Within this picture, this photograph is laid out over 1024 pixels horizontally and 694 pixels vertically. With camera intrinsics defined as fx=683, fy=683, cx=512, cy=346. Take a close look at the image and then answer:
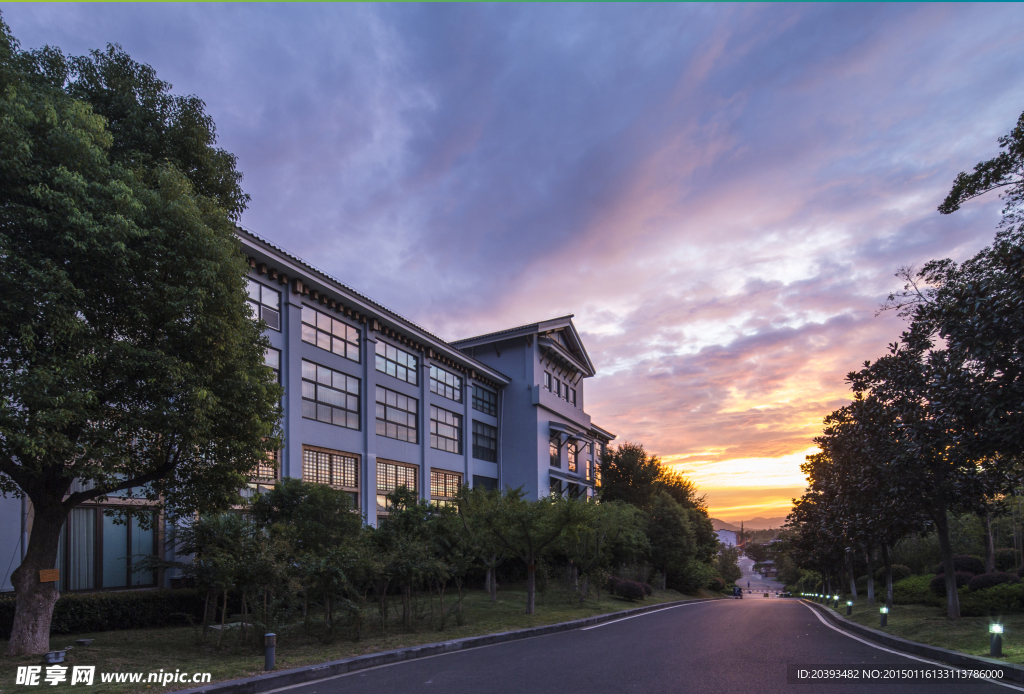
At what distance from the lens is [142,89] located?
46.8 ft

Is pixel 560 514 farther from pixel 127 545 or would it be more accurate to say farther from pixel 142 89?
pixel 142 89

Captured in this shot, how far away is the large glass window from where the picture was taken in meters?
36.0

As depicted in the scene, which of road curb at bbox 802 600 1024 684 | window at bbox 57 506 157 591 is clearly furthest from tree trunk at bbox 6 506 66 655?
road curb at bbox 802 600 1024 684

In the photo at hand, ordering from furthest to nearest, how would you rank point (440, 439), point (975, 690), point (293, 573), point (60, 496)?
point (440, 439)
point (293, 573)
point (60, 496)
point (975, 690)

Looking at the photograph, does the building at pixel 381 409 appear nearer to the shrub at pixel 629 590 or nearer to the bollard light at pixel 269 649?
the bollard light at pixel 269 649

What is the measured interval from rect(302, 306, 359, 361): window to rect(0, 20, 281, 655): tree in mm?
12978

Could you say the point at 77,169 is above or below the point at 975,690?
above

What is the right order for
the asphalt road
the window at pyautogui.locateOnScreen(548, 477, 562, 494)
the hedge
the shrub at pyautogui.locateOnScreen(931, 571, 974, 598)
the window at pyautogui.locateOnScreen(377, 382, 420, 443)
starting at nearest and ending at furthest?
1. the asphalt road
2. the hedge
3. the shrub at pyautogui.locateOnScreen(931, 571, 974, 598)
4. the window at pyautogui.locateOnScreen(377, 382, 420, 443)
5. the window at pyautogui.locateOnScreen(548, 477, 562, 494)

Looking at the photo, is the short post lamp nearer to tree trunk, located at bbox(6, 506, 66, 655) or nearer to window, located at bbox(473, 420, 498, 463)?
tree trunk, located at bbox(6, 506, 66, 655)

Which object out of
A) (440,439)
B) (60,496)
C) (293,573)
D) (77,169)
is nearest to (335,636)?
(293,573)

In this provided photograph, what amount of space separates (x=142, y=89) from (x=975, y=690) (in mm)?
17707

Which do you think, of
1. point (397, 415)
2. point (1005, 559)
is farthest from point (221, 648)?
point (1005, 559)

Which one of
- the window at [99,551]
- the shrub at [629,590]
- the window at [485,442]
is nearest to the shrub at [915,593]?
the shrub at [629,590]

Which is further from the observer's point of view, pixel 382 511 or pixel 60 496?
pixel 382 511
